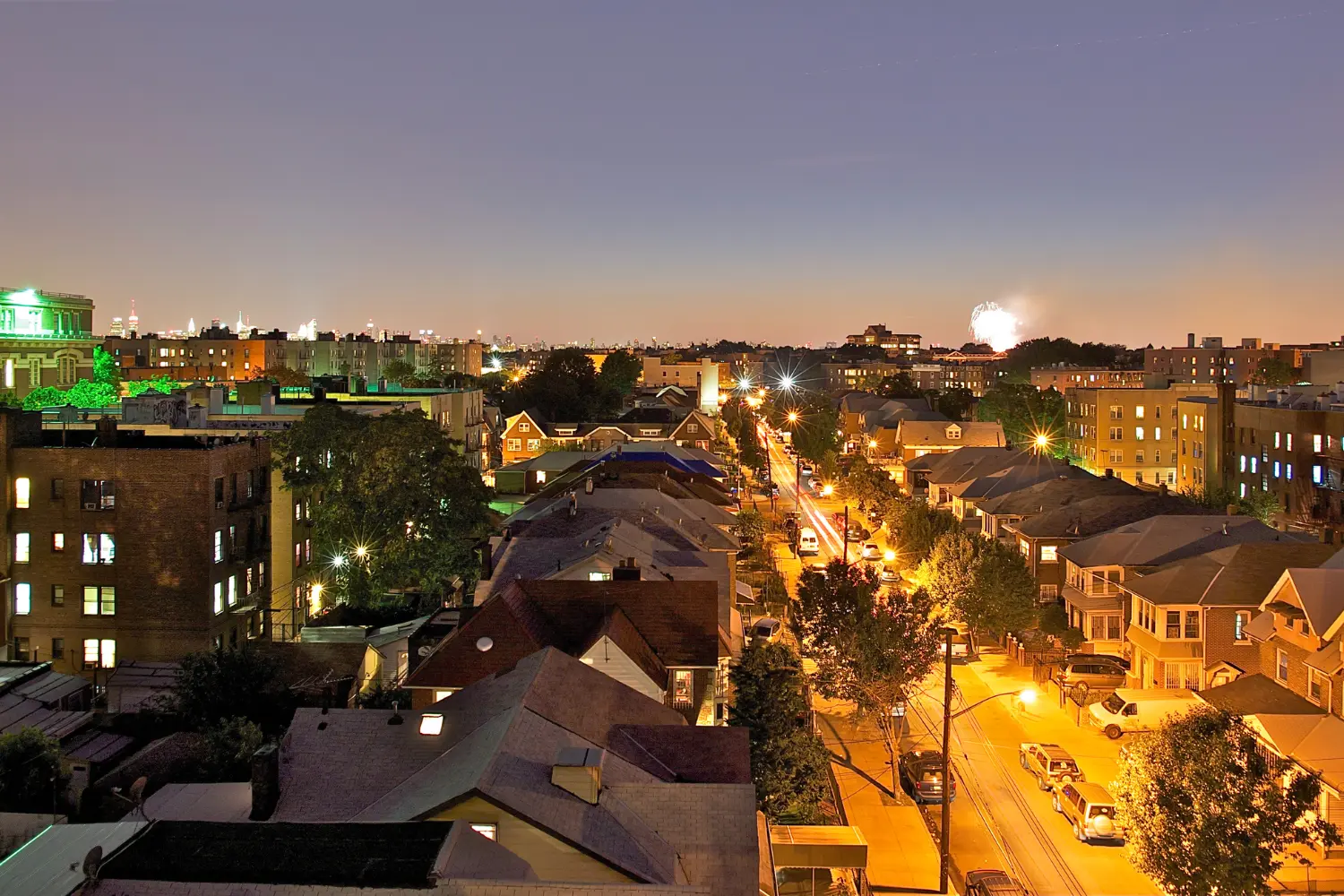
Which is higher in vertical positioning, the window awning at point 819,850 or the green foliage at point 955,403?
the green foliage at point 955,403

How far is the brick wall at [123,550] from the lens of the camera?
130 feet

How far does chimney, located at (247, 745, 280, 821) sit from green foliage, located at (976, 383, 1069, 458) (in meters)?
107

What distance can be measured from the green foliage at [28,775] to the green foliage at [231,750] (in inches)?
108

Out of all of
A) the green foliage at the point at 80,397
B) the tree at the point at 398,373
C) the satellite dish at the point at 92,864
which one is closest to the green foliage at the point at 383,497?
the satellite dish at the point at 92,864

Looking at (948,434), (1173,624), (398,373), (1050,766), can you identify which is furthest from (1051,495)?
(398,373)

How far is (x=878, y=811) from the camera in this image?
30.8m

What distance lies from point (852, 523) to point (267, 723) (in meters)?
58.1

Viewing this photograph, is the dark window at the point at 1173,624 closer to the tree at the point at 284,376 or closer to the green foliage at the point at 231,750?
the green foliage at the point at 231,750

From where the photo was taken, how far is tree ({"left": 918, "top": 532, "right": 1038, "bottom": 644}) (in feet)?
146

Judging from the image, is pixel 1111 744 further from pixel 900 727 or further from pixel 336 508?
pixel 336 508

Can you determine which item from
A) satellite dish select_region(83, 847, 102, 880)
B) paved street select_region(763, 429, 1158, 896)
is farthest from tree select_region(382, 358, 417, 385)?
satellite dish select_region(83, 847, 102, 880)

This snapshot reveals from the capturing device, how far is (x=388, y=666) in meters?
37.1

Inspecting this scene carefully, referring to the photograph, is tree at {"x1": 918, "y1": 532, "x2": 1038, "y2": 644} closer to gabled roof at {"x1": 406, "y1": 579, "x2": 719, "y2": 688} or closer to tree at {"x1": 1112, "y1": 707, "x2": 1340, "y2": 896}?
gabled roof at {"x1": 406, "y1": 579, "x2": 719, "y2": 688}

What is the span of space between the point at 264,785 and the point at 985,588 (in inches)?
1286
